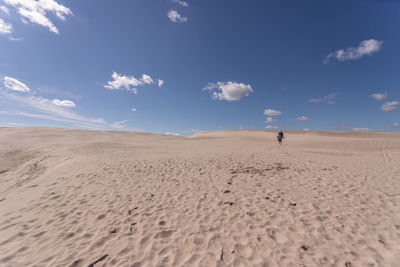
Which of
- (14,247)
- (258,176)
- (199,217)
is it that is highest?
(258,176)

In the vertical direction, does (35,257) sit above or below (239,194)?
below

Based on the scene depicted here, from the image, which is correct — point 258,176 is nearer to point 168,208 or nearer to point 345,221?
point 345,221

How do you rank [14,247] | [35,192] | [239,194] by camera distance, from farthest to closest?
[35,192], [239,194], [14,247]

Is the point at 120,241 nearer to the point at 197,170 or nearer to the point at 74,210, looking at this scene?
the point at 74,210

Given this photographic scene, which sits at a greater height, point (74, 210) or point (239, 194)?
point (239, 194)

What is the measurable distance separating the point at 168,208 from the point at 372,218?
662cm

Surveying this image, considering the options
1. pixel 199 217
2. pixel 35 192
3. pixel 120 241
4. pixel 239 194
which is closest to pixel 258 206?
pixel 239 194

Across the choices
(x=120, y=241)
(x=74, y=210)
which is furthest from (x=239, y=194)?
(x=74, y=210)

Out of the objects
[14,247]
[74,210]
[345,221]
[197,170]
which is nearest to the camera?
[14,247]

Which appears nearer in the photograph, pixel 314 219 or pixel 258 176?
pixel 314 219

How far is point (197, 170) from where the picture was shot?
10164 millimetres

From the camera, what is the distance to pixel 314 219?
5.01m

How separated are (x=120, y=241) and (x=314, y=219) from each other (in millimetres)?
5765

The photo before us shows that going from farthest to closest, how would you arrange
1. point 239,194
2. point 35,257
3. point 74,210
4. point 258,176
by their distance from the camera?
point 258,176, point 239,194, point 74,210, point 35,257
